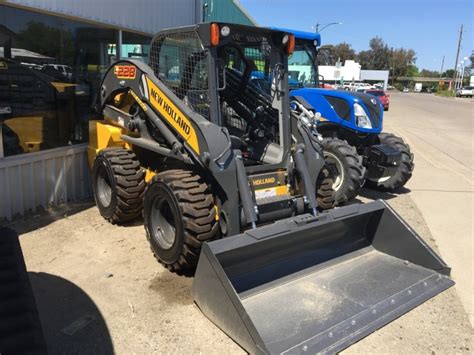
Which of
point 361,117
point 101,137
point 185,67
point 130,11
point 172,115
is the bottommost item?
point 101,137

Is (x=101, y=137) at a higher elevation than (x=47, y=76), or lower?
lower

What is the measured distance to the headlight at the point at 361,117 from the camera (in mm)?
7230

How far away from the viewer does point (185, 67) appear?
15.2ft

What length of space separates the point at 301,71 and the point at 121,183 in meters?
4.29

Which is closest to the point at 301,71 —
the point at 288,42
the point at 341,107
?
the point at 341,107

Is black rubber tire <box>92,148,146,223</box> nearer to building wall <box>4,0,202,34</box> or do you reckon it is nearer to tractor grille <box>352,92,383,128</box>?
building wall <box>4,0,202,34</box>

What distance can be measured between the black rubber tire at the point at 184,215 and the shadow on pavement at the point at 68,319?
33.1 inches

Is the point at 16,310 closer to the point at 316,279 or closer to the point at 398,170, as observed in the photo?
the point at 316,279

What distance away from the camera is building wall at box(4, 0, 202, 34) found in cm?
588

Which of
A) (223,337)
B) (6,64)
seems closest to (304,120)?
(223,337)

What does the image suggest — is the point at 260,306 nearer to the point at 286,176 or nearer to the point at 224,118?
the point at 286,176

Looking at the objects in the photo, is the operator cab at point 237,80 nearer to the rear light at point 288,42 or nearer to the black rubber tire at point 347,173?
the rear light at point 288,42

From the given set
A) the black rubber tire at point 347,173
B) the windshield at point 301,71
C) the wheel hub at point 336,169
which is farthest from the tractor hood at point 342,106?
the wheel hub at point 336,169

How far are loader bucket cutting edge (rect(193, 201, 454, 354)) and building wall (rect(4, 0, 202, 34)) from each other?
13.8 feet
